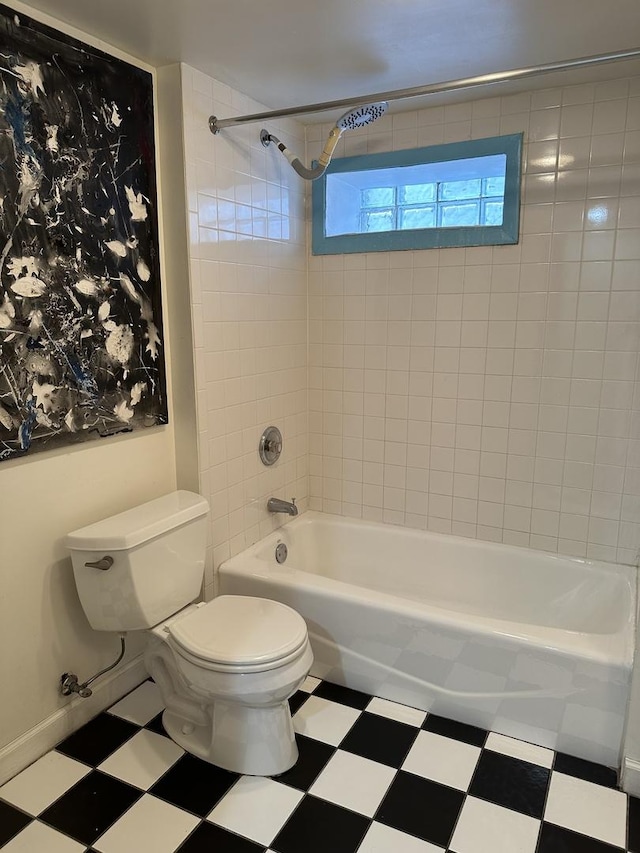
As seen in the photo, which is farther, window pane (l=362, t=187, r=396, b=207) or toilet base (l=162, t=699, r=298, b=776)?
window pane (l=362, t=187, r=396, b=207)

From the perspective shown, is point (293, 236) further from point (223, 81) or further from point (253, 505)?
point (253, 505)

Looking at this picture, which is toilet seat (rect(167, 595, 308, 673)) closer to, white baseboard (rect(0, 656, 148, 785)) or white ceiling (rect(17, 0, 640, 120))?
white baseboard (rect(0, 656, 148, 785))

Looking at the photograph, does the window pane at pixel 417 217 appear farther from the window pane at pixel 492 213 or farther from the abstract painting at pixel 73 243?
the abstract painting at pixel 73 243

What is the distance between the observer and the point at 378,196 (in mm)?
2670

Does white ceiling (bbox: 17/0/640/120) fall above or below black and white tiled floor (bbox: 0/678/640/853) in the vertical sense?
above

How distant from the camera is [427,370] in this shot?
2.57 metres

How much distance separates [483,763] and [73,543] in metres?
1.41

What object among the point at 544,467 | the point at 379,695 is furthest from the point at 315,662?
the point at 544,467

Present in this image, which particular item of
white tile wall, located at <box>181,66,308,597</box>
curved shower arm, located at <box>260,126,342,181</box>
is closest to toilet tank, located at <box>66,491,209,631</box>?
white tile wall, located at <box>181,66,308,597</box>

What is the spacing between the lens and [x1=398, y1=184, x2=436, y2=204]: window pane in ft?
8.28

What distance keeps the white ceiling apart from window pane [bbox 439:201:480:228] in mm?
481

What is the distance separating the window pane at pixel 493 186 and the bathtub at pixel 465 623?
4.73 feet

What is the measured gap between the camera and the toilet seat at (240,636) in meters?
1.70

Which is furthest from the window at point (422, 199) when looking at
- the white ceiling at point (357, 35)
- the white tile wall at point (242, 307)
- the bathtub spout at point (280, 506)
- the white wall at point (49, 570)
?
the bathtub spout at point (280, 506)
